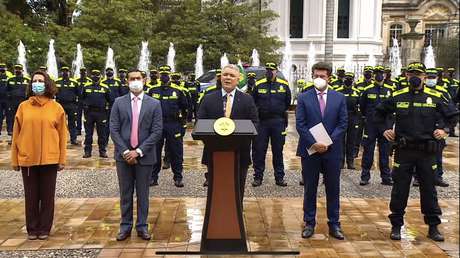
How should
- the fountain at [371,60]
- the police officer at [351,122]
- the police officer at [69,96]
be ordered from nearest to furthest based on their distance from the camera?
1. the police officer at [351,122]
2. the police officer at [69,96]
3. the fountain at [371,60]

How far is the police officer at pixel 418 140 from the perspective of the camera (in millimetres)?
5875

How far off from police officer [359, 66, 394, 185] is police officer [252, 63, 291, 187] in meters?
1.43

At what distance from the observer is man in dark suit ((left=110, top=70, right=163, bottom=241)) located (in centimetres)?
593

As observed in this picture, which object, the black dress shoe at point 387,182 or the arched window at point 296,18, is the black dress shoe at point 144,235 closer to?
the black dress shoe at point 387,182

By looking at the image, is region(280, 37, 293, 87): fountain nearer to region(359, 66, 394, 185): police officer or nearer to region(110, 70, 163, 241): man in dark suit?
region(359, 66, 394, 185): police officer

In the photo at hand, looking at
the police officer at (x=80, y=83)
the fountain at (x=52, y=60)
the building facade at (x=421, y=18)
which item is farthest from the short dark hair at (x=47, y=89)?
the building facade at (x=421, y=18)

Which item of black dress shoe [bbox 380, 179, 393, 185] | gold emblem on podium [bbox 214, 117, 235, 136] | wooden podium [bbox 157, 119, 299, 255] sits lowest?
black dress shoe [bbox 380, 179, 393, 185]

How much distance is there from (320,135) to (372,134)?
355 centimetres

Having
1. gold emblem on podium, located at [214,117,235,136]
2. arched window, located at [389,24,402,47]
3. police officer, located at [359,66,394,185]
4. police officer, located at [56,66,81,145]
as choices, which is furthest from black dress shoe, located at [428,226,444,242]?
arched window, located at [389,24,402,47]

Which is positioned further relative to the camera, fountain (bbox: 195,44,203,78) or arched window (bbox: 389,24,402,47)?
arched window (bbox: 389,24,402,47)

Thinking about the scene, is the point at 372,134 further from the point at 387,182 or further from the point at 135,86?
the point at 135,86

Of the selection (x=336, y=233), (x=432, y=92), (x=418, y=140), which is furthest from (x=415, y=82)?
(x=336, y=233)

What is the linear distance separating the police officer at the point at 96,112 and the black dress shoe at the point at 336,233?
22.0 ft

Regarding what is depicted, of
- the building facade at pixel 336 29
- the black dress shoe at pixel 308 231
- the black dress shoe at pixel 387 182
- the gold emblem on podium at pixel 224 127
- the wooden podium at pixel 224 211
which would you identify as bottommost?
the black dress shoe at pixel 387 182
